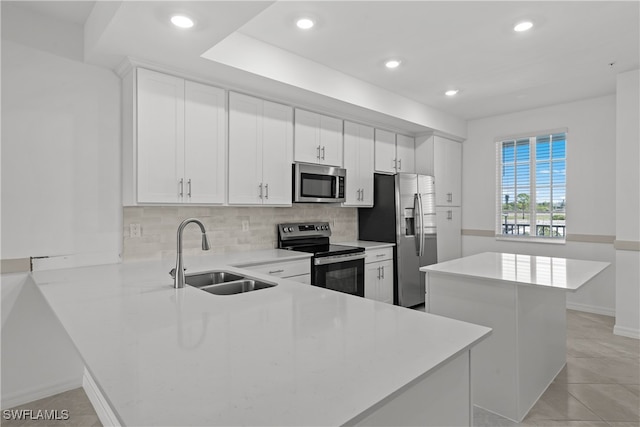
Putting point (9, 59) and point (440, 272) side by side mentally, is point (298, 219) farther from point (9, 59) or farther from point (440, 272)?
point (9, 59)

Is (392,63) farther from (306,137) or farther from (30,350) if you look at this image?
(30,350)

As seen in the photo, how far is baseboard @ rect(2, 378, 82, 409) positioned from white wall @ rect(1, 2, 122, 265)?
0.87m

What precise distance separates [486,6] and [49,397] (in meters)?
4.06

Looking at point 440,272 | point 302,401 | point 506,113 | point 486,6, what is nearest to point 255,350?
point 302,401

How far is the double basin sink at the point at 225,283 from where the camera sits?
203 cm

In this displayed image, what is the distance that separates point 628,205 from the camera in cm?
363

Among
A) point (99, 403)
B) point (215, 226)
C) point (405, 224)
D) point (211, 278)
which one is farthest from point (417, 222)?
point (99, 403)

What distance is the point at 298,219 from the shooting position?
4137 millimetres

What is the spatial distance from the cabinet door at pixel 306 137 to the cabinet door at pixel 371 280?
133 cm

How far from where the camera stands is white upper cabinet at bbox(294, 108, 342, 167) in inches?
146

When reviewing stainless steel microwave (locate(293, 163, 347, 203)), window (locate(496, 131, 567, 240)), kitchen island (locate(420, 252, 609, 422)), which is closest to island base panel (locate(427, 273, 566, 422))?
kitchen island (locate(420, 252, 609, 422))

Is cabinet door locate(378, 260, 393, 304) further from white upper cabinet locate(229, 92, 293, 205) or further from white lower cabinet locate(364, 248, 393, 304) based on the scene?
white upper cabinet locate(229, 92, 293, 205)

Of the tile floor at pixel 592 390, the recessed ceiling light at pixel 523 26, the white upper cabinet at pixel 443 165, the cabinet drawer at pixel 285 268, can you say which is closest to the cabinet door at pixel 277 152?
the cabinet drawer at pixel 285 268

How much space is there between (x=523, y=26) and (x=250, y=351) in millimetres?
2967
